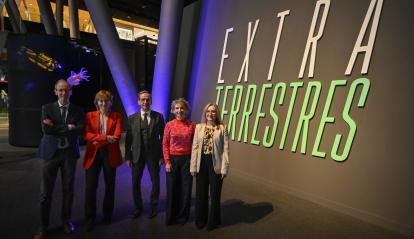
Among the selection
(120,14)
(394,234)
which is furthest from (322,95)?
(120,14)

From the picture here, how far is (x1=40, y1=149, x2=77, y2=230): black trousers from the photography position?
2852mm

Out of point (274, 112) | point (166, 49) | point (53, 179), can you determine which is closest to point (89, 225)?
point (53, 179)

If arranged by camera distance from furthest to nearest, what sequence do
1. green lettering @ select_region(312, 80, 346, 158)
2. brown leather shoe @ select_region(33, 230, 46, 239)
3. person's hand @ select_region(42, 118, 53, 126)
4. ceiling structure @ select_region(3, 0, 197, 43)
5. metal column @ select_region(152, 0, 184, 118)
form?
ceiling structure @ select_region(3, 0, 197, 43)
metal column @ select_region(152, 0, 184, 118)
green lettering @ select_region(312, 80, 346, 158)
brown leather shoe @ select_region(33, 230, 46, 239)
person's hand @ select_region(42, 118, 53, 126)

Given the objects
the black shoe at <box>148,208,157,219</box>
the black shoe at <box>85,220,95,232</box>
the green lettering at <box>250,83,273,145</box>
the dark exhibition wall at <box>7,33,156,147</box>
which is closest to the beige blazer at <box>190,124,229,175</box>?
the black shoe at <box>148,208,157,219</box>

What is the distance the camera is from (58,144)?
9.41 ft

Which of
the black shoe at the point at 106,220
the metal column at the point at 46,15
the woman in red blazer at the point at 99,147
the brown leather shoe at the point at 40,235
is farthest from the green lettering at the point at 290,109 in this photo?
the metal column at the point at 46,15

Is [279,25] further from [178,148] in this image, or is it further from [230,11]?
[178,148]

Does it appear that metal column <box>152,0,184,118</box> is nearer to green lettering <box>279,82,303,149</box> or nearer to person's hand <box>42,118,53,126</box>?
green lettering <box>279,82,303,149</box>

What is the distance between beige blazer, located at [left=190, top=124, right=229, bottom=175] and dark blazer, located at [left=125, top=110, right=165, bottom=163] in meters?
0.53

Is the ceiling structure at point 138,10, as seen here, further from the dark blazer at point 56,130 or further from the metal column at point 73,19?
the dark blazer at point 56,130

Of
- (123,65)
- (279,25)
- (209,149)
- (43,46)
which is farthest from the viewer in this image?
(43,46)

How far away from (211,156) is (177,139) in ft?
1.45

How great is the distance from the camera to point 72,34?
11711mm

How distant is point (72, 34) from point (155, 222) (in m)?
10.9
